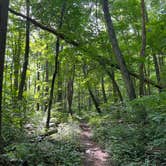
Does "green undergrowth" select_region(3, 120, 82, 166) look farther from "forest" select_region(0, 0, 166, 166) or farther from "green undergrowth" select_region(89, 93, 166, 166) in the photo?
"green undergrowth" select_region(89, 93, 166, 166)

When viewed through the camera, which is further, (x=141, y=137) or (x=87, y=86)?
(x=87, y=86)

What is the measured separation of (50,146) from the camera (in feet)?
22.5

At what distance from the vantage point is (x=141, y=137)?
280 inches

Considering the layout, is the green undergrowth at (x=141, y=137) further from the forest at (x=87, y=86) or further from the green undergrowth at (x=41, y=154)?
Answer: the green undergrowth at (x=41, y=154)

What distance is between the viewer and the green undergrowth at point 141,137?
5.44 metres

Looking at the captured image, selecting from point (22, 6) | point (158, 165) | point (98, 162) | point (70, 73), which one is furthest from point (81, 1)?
point (158, 165)

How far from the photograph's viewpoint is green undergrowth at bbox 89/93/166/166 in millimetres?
5440

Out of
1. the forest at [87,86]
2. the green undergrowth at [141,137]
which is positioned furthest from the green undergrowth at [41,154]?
the green undergrowth at [141,137]

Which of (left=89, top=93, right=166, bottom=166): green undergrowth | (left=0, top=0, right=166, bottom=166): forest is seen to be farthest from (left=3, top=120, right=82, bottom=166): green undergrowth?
(left=89, top=93, right=166, bottom=166): green undergrowth

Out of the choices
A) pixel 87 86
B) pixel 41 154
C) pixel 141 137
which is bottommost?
pixel 41 154

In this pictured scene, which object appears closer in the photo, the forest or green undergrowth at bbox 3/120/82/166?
green undergrowth at bbox 3/120/82/166

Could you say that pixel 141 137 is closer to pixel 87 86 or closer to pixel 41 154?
pixel 41 154

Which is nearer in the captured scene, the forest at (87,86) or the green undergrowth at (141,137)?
the green undergrowth at (141,137)

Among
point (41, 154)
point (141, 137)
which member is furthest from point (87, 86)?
point (41, 154)
